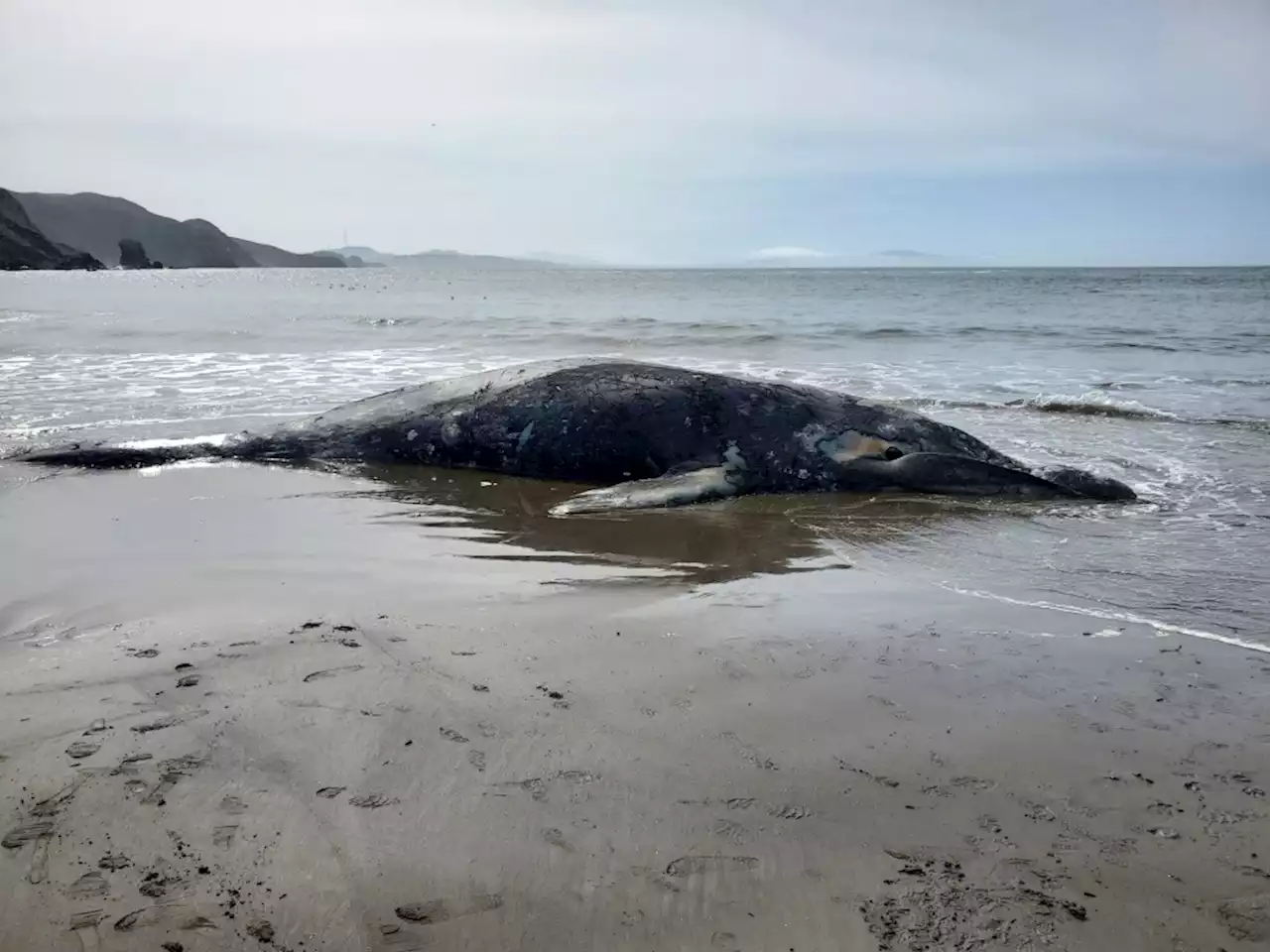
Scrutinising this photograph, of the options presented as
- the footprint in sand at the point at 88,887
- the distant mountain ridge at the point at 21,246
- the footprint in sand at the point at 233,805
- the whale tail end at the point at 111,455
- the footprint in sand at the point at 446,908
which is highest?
the distant mountain ridge at the point at 21,246

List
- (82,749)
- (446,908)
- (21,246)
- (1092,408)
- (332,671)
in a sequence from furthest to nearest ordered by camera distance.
→ (21,246) → (1092,408) → (332,671) → (82,749) → (446,908)

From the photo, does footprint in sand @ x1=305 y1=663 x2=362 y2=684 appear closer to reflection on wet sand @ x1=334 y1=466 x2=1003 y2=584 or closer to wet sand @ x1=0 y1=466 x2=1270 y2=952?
wet sand @ x1=0 y1=466 x2=1270 y2=952

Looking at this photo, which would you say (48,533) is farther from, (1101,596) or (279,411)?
(1101,596)

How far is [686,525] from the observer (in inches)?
225

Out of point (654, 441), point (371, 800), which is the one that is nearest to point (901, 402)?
point (654, 441)

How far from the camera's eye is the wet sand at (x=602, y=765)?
6.84 feet

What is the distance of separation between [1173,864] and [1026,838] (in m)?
0.34

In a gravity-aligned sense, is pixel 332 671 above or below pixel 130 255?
below

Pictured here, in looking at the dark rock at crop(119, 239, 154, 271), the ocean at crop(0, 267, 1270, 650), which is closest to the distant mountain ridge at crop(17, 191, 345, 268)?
the dark rock at crop(119, 239, 154, 271)

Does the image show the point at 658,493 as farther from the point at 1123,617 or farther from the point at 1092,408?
the point at 1092,408

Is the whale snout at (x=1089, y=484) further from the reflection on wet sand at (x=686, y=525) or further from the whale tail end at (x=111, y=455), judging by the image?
the whale tail end at (x=111, y=455)

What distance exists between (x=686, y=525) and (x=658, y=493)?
0.52 meters

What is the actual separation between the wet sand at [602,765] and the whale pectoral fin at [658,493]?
1332 mm

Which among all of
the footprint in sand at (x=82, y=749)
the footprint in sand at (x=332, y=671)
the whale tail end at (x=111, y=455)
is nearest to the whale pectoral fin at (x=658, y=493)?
the footprint in sand at (x=332, y=671)
